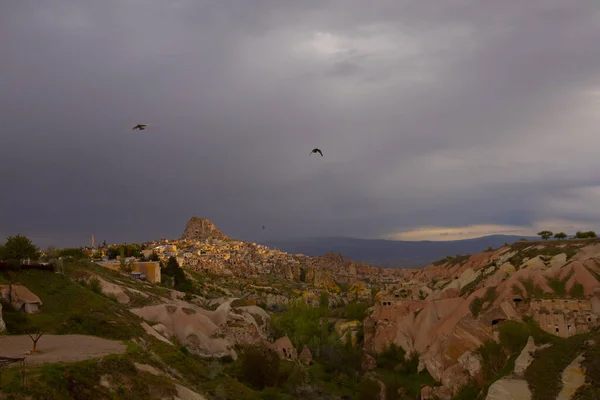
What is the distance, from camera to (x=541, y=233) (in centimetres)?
9125

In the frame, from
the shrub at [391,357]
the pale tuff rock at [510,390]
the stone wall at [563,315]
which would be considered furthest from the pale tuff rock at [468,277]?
the pale tuff rock at [510,390]

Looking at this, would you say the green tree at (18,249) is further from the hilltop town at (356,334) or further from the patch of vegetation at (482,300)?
the patch of vegetation at (482,300)

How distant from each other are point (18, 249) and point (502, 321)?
4108 centimetres

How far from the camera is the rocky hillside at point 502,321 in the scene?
100ft

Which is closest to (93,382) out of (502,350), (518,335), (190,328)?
(190,328)

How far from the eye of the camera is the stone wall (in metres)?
38.3

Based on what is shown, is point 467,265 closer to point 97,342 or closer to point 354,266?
point 97,342

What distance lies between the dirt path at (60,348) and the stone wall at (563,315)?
122ft

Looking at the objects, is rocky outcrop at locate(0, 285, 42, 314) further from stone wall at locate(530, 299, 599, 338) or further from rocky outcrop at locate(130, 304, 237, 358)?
stone wall at locate(530, 299, 599, 338)

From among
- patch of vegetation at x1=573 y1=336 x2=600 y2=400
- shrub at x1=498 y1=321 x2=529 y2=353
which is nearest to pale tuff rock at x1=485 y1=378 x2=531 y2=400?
patch of vegetation at x1=573 y1=336 x2=600 y2=400

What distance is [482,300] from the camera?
45438 mm

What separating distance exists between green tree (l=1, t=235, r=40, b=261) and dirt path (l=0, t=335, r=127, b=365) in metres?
14.0

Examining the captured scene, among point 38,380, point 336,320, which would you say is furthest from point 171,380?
point 336,320

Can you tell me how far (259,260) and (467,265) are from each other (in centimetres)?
11231
